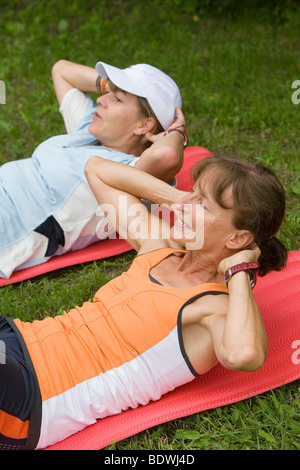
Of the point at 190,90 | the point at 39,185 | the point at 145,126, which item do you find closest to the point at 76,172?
the point at 39,185

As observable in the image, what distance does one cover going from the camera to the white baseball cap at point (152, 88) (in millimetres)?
3602

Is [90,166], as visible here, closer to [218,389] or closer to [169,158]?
[169,158]

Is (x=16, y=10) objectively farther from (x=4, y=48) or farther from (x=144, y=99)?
(x=144, y=99)

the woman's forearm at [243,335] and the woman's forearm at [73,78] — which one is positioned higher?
the woman's forearm at [73,78]

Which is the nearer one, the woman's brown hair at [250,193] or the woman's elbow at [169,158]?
the woman's brown hair at [250,193]

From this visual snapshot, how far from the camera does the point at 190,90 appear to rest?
568 centimetres

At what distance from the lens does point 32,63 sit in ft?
21.0

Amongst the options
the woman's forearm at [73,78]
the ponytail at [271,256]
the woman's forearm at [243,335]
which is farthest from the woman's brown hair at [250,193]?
the woman's forearm at [73,78]

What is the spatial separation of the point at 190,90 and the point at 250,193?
11.2 feet

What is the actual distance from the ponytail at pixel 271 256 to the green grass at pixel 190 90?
1.74ft

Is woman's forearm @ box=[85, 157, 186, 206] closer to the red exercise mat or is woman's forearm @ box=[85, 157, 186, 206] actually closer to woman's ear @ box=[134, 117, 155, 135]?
woman's ear @ box=[134, 117, 155, 135]

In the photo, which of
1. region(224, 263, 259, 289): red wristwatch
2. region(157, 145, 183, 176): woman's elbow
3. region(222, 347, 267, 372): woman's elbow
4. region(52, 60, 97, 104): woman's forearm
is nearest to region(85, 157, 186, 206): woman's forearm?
region(157, 145, 183, 176): woman's elbow

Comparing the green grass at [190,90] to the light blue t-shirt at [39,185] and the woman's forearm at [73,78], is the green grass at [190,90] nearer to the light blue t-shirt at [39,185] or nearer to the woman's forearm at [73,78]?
the light blue t-shirt at [39,185]
